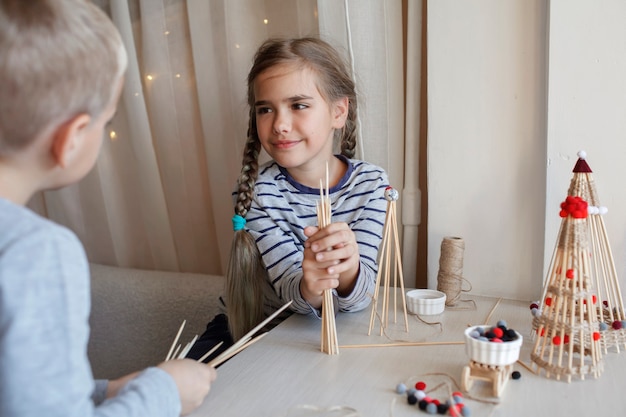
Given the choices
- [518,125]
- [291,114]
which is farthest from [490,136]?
[291,114]

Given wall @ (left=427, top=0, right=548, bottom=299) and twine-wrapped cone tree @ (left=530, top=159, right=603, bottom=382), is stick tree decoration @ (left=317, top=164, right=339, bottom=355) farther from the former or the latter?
wall @ (left=427, top=0, right=548, bottom=299)

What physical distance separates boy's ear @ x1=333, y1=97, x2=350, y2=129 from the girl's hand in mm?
377

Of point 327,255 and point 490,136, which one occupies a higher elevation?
point 490,136

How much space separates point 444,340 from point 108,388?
521 mm

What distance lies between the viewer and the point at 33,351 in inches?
18.4

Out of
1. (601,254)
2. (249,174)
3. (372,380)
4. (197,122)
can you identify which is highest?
(197,122)

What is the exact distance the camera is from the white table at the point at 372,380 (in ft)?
2.22

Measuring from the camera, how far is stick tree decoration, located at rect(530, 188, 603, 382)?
2.43 feet

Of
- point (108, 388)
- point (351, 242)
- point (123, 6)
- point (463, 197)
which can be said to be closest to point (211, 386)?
point (108, 388)

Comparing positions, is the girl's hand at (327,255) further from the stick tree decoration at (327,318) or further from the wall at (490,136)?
the wall at (490,136)

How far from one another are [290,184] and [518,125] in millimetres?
493

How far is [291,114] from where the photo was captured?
112 centimetres

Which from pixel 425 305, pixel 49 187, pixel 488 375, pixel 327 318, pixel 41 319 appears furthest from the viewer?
pixel 425 305

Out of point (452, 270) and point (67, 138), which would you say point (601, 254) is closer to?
point (452, 270)
